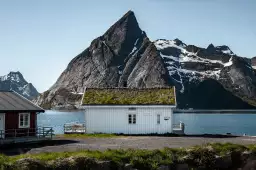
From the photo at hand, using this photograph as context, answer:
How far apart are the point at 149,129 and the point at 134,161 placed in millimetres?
25901

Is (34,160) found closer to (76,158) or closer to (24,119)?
(76,158)

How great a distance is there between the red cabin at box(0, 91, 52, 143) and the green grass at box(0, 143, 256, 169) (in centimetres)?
1485

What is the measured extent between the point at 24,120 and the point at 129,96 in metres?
16.4

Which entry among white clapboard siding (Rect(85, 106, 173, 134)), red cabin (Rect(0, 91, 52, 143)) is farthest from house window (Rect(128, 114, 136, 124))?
red cabin (Rect(0, 91, 52, 143))

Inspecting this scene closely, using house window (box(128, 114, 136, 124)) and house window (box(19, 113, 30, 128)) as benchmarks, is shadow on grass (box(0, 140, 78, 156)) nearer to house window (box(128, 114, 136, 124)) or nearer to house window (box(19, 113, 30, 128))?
house window (box(19, 113, 30, 128))

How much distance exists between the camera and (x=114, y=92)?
56781mm

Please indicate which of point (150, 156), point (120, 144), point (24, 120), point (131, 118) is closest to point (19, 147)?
point (24, 120)

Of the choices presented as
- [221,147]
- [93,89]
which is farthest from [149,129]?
[221,147]

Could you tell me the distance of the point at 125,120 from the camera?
52250 millimetres

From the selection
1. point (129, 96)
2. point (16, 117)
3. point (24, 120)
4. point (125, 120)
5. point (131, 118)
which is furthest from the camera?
point (129, 96)

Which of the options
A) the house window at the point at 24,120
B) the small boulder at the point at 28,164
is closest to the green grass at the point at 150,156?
the small boulder at the point at 28,164

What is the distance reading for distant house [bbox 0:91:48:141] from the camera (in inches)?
1586

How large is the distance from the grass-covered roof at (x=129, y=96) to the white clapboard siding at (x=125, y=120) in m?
0.79

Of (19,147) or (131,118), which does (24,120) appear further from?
(131,118)
